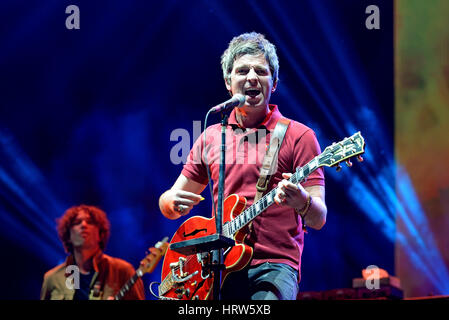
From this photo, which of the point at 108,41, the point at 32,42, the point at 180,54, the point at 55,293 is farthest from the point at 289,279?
the point at 32,42

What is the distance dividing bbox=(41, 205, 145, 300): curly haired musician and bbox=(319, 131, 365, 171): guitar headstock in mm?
4161

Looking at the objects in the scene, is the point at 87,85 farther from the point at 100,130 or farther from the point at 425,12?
the point at 425,12

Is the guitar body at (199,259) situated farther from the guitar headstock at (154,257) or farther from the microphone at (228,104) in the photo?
the guitar headstock at (154,257)

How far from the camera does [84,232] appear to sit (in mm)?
7148

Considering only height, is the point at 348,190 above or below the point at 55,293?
above

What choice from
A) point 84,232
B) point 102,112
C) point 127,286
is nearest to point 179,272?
point 127,286

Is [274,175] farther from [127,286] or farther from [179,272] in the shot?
[127,286]

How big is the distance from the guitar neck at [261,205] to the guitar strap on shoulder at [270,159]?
0.27 ft

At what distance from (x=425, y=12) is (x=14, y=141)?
588cm

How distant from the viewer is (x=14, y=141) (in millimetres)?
7539

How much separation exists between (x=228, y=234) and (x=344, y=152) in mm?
870

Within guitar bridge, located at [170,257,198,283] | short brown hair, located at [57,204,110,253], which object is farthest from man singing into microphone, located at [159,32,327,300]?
short brown hair, located at [57,204,110,253]

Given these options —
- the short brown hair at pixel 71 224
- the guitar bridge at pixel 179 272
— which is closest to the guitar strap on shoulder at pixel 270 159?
the guitar bridge at pixel 179 272

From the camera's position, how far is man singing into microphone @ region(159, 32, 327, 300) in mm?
3129
